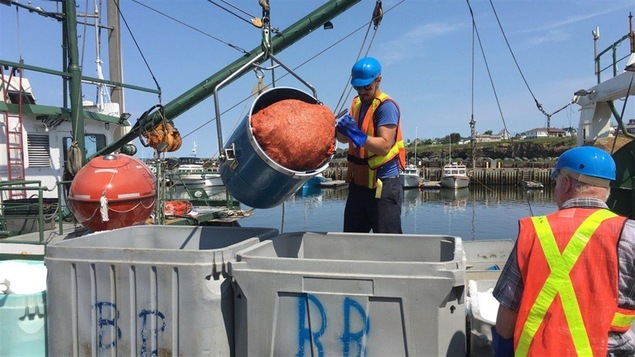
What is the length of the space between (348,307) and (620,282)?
1.10 m

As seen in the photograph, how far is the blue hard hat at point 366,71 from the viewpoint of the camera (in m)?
3.43

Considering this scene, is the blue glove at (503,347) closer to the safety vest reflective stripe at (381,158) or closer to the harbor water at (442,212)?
the safety vest reflective stripe at (381,158)

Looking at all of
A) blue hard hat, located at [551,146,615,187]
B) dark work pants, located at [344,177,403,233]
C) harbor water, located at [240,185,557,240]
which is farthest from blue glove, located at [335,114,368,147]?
harbor water, located at [240,185,557,240]

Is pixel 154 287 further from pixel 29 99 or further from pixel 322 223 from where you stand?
pixel 322 223

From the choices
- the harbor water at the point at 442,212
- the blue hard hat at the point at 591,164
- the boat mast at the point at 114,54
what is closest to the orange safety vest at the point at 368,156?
the blue hard hat at the point at 591,164

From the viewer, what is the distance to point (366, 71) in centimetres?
343

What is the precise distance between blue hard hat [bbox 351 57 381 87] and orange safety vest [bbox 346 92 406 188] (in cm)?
17

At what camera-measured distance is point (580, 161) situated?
1.95m

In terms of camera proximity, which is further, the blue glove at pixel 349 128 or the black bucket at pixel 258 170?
the blue glove at pixel 349 128

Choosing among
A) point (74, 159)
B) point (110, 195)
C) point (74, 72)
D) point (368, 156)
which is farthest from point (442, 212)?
point (368, 156)

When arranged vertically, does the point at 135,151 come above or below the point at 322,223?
above

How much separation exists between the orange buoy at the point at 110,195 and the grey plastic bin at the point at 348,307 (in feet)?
11.9

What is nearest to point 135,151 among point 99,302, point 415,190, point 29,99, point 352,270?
point 29,99

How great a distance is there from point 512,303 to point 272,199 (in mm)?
1558
